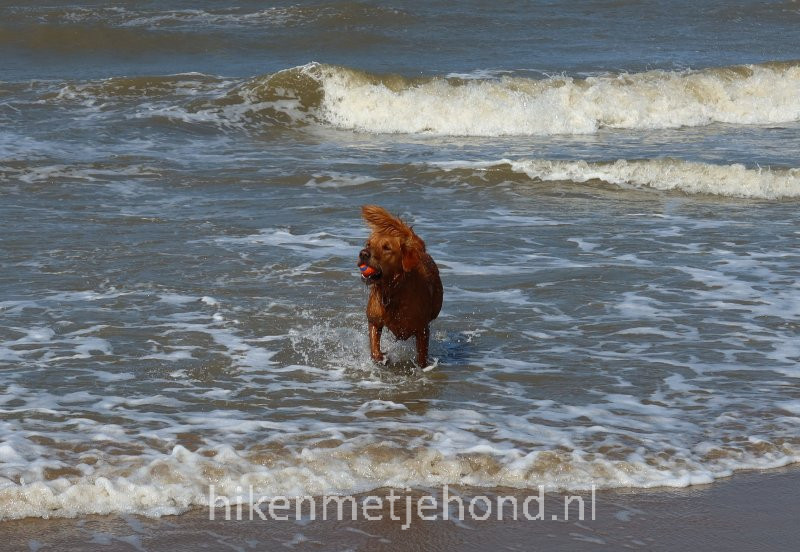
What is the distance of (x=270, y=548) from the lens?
490cm

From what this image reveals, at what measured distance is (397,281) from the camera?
22.4ft

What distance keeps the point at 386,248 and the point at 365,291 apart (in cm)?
240

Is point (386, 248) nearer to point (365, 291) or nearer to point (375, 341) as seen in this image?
point (375, 341)

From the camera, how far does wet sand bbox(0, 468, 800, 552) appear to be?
16.1 feet

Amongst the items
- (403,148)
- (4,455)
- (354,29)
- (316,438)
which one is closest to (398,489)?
(316,438)

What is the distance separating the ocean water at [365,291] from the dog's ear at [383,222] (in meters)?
0.98

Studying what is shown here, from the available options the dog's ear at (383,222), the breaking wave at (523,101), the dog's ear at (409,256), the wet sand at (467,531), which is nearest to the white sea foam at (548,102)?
the breaking wave at (523,101)

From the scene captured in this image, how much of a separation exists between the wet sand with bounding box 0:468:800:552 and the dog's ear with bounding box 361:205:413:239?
1.80m

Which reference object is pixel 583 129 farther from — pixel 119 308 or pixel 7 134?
pixel 119 308

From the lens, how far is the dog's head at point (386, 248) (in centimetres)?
657

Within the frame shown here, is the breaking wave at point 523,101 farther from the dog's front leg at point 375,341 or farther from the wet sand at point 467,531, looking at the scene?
the wet sand at point 467,531

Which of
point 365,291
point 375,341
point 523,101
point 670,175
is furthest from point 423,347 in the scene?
point 523,101

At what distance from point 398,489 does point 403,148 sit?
11415 millimetres

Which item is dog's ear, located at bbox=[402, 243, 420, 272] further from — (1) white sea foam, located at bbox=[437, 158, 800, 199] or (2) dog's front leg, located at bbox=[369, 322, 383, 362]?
(1) white sea foam, located at bbox=[437, 158, 800, 199]
